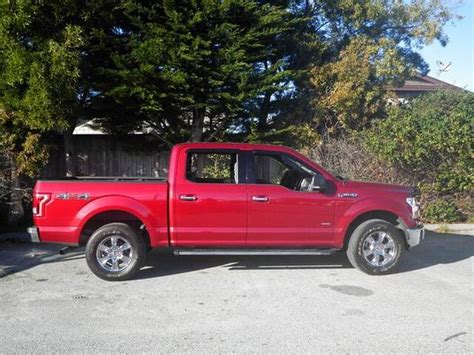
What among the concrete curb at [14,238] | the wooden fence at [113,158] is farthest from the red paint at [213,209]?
the wooden fence at [113,158]

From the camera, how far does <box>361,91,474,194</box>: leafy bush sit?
35.6ft

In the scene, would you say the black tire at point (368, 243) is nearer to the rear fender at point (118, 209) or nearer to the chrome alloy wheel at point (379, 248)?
the chrome alloy wheel at point (379, 248)

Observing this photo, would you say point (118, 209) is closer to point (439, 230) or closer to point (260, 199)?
point (260, 199)

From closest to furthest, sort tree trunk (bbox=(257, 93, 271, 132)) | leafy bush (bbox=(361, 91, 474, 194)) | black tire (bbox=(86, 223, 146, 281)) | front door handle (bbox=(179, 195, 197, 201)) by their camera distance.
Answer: black tire (bbox=(86, 223, 146, 281)) → front door handle (bbox=(179, 195, 197, 201)) → leafy bush (bbox=(361, 91, 474, 194)) → tree trunk (bbox=(257, 93, 271, 132))

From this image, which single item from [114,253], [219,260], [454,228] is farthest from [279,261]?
[454,228]

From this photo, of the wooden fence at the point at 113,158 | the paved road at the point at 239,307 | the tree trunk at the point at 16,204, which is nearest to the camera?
the paved road at the point at 239,307

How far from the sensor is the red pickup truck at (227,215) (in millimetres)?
6754

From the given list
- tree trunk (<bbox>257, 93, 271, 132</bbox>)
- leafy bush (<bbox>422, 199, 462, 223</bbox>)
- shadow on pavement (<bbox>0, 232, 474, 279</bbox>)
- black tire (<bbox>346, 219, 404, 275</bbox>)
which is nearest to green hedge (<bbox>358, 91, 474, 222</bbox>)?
leafy bush (<bbox>422, 199, 462, 223</bbox>)

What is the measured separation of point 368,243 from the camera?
279 inches

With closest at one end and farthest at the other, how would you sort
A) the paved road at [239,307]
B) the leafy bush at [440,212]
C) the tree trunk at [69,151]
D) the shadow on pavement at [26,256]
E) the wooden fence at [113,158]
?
the paved road at [239,307] → the shadow on pavement at [26,256] → the leafy bush at [440,212] → the tree trunk at [69,151] → the wooden fence at [113,158]

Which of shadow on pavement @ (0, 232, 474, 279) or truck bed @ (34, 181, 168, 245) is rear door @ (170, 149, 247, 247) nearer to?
truck bed @ (34, 181, 168, 245)

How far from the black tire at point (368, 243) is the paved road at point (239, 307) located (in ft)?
0.63

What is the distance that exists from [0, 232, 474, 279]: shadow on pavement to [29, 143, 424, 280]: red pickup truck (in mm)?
516

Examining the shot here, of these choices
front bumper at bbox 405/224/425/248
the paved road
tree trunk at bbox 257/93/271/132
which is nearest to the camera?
the paved road
